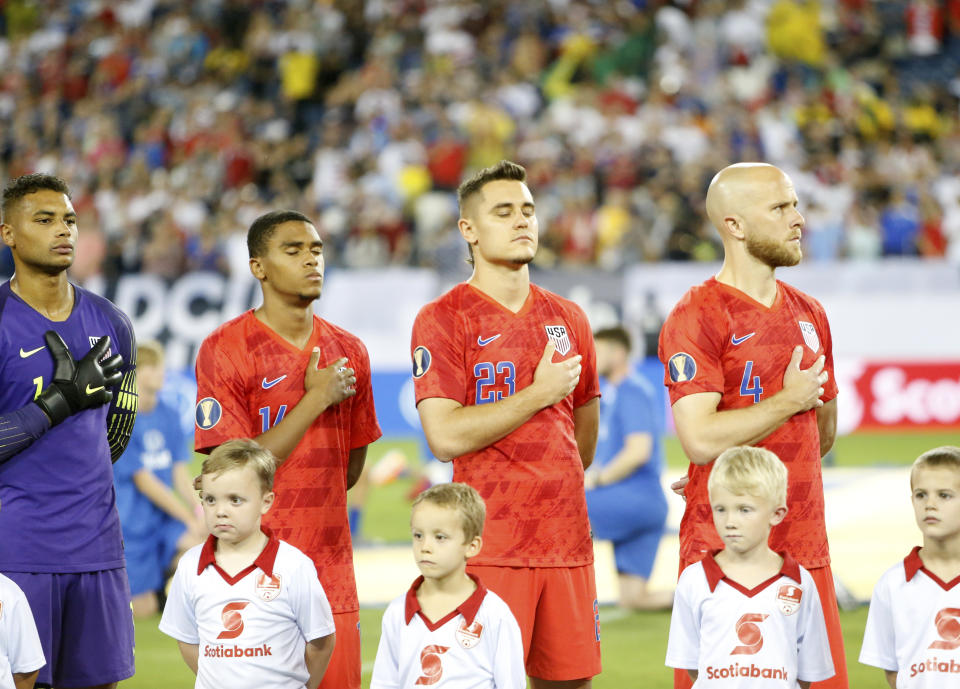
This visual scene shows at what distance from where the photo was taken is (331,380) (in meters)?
5.20

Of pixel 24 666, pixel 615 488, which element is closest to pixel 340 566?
pixel 24 666

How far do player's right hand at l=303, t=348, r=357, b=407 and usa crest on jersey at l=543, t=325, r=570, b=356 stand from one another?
0.81 m

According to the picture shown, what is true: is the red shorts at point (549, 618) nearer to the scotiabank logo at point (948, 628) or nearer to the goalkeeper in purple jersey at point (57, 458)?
the scotiabank logo at point (948, 628)

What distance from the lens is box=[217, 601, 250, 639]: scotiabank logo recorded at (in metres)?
4.74

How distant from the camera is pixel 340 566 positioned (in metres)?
5.31

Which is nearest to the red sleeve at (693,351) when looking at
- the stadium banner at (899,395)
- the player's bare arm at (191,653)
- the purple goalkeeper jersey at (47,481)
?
the player's bare arm at (191,653)

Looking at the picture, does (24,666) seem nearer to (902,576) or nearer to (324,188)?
(902,576)

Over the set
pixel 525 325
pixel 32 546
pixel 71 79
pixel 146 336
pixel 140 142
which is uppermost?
pixel 71 79

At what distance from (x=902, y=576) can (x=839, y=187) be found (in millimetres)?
15559

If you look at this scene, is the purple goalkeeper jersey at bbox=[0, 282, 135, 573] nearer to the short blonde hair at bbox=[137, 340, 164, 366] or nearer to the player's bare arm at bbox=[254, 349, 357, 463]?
the player's bare arm at bbox=[254, 349, 357, 463]

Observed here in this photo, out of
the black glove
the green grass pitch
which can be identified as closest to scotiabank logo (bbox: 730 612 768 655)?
the black glove

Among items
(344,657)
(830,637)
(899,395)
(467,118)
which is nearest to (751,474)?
(830,637)

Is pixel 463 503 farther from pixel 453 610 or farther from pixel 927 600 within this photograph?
pixel 927 600

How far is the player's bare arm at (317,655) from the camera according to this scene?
4.82 m
